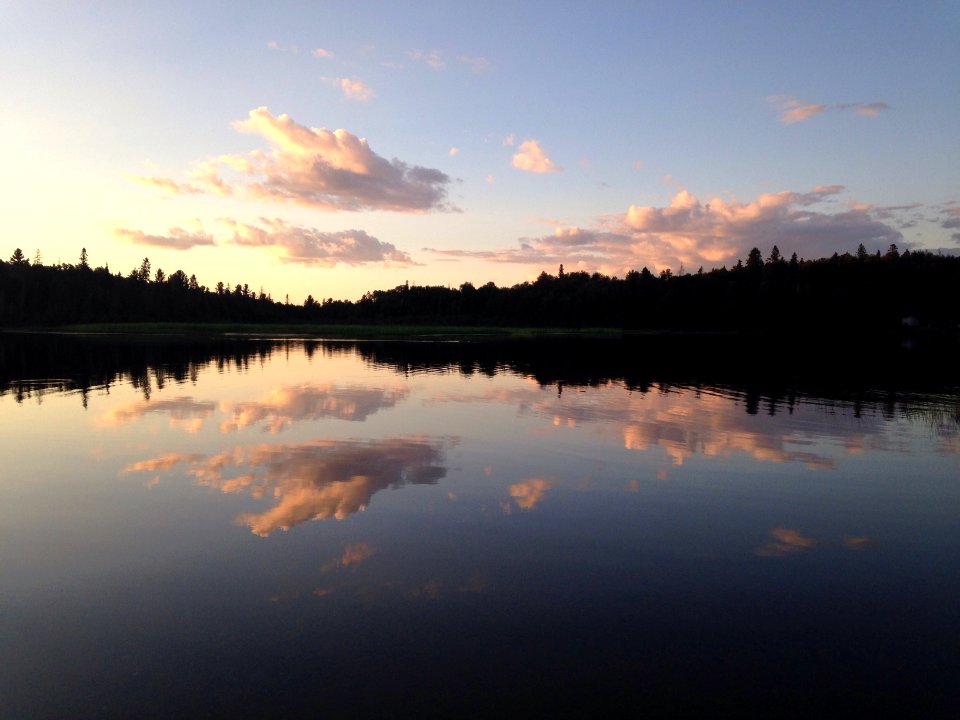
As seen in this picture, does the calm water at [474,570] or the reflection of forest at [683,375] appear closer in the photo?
the calm water at [474,570]

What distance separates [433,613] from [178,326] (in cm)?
16799

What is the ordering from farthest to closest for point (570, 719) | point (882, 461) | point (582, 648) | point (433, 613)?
1. point (882, 461)
2. point (433, 613)
3. point (582, 648)
4. point (570, 719)

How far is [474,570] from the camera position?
10305 mm

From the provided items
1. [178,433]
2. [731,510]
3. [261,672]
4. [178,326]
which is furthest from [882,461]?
[178,326]

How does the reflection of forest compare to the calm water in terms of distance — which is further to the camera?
the reflection of forest

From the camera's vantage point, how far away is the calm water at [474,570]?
7.14m

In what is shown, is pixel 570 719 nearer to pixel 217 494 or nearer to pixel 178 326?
pixel 217 494

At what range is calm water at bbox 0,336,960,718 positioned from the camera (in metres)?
7.14

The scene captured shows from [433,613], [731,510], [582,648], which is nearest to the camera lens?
[582,648]

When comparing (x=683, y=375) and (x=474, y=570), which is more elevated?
(x=474, y=570)

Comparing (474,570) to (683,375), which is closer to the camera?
(474,570)

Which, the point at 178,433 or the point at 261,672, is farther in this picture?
the point at 178,433

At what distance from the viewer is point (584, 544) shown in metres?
11.6

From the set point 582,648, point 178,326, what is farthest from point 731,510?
point 178,326
